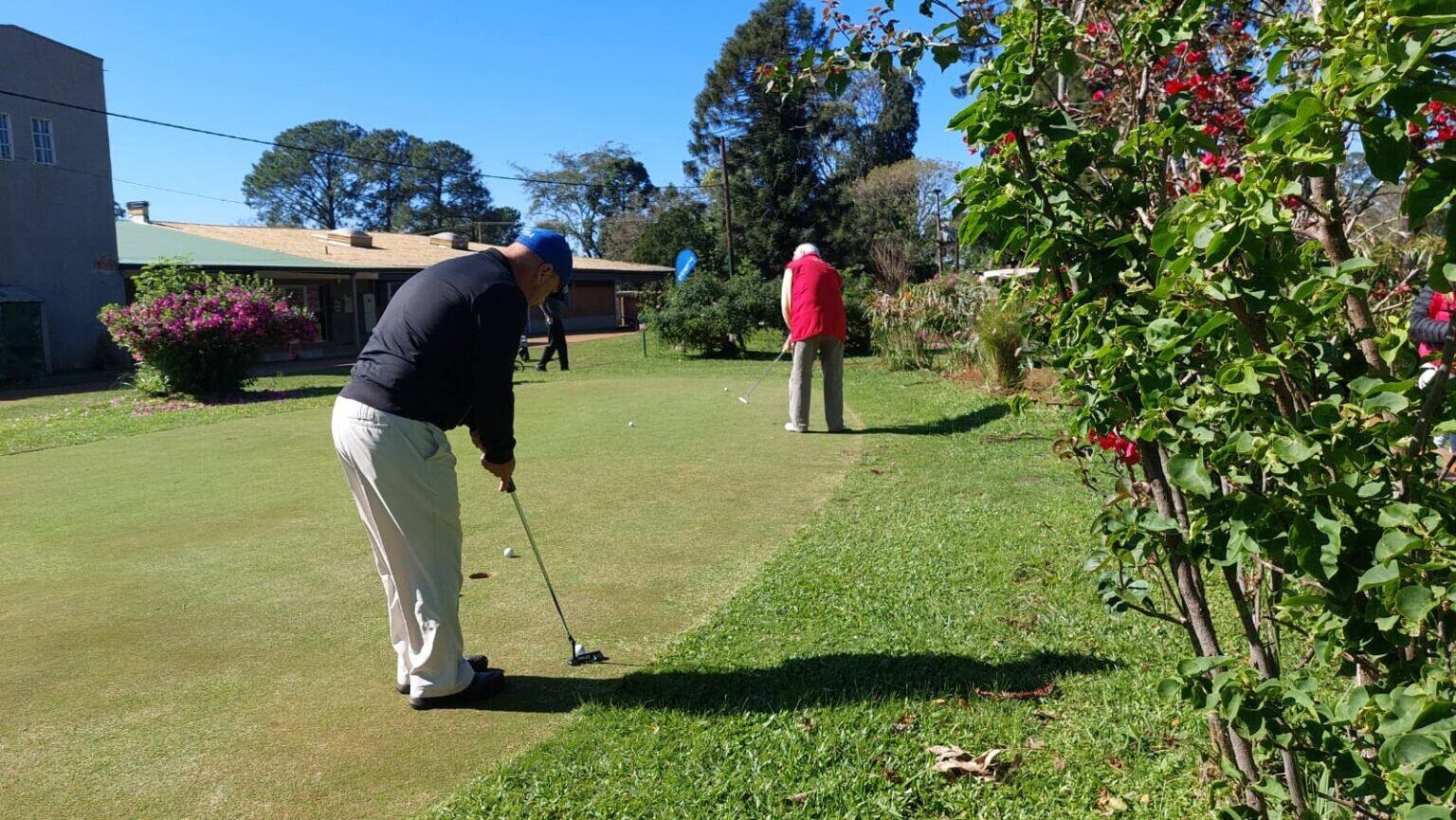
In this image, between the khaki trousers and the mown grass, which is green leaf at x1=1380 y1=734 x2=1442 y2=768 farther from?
the mown grass

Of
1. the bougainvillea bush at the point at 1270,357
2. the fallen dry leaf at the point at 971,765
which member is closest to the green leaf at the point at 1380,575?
the bougainvillea bush at the point at 1270,357

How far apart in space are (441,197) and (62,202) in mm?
77701

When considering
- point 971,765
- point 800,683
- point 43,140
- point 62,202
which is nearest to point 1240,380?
point 971,765

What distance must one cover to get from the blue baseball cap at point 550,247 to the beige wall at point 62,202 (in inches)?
1031

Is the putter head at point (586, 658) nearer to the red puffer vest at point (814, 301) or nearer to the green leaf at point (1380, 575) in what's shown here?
the green leaf at point (1380, 575)

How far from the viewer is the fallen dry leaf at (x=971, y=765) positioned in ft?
10.8

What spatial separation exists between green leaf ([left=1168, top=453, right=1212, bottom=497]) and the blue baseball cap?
2.72 metres

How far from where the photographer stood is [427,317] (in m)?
3.89

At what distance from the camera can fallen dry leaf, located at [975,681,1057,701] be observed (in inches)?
152

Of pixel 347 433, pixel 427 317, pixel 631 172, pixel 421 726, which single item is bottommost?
pixel 421 726

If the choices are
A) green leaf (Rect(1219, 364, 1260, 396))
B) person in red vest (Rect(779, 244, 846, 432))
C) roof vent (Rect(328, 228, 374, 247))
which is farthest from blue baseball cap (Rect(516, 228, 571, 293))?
roof vent (Rect(328, 228, 374, 247))

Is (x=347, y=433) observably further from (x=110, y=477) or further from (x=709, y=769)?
(x=110, y=477)

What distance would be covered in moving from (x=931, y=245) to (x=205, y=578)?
157 feet

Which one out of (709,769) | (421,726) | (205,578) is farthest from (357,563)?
(709,769)
